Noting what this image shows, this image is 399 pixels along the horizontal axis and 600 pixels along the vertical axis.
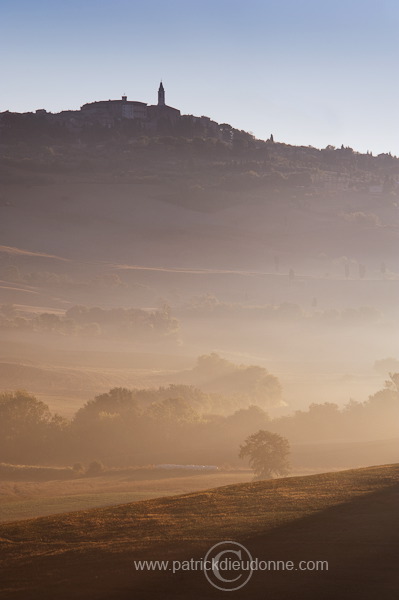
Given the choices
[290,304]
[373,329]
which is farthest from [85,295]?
[373,329]

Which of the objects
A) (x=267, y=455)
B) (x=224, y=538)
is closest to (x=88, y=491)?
(x=267, y=455)

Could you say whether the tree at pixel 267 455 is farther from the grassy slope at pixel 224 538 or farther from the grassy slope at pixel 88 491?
the grassy slope at pixel 224 538

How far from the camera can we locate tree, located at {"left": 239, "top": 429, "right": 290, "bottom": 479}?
4214 cm

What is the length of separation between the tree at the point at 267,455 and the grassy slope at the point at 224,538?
1755cm

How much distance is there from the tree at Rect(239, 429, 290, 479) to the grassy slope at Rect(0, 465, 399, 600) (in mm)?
17552

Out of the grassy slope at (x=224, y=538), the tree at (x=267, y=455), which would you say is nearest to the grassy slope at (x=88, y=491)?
the tree at (x=267, y=455)

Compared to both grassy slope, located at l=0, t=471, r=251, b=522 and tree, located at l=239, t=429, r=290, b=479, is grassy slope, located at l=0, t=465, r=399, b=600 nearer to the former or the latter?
grassy slope, located at l=0, t=471, r=251, b=522

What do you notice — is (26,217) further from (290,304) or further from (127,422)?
(127,422)

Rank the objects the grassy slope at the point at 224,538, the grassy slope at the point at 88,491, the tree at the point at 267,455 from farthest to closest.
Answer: the tree at the point at 267,455 < the grassy slope at the point at 88,491 < the grassy slope at the point at 224,538

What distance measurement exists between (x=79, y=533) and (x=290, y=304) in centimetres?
10665

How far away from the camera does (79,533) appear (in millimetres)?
19547

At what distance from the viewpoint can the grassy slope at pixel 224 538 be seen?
14789 millimetres

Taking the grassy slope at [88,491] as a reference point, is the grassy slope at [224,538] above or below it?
above

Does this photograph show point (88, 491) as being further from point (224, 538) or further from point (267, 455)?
point (224, 538)
